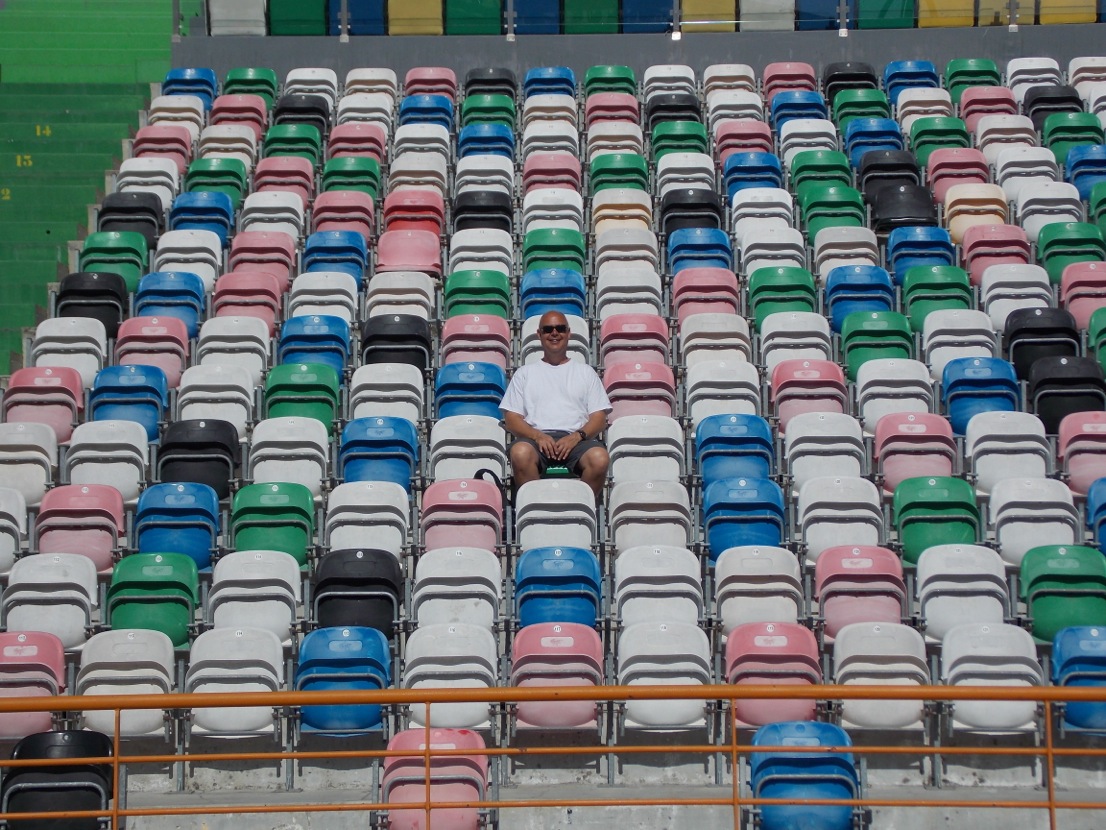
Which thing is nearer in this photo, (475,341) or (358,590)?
(358,590)

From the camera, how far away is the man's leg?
8680mm

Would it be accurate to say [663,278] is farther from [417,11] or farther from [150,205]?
[417,11]

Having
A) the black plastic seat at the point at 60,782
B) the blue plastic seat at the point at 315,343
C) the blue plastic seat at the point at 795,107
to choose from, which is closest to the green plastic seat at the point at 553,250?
the blue plastic seat at the point at 315,343

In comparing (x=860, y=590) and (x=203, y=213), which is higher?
(x=203, y=213)

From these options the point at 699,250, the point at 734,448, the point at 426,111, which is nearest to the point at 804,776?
the point at 734,448

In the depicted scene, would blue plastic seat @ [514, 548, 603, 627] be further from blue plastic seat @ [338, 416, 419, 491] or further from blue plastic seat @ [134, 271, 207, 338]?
blue plastic seat @ [134, 271, 207, 338]

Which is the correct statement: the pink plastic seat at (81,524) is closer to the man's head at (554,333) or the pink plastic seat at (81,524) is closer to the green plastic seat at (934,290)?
the man's head at (554,333)

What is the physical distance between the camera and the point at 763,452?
29.9 feet

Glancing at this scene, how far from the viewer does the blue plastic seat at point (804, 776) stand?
21.2 feet

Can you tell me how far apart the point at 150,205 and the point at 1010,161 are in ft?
21.1

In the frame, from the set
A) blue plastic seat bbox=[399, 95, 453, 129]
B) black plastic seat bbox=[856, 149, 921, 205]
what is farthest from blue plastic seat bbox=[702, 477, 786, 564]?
blue plastic seat bbox=[399, 95, 453, 129]

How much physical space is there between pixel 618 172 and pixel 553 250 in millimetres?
1545

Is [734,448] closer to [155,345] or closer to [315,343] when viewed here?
[315,343]

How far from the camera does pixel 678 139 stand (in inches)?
532
